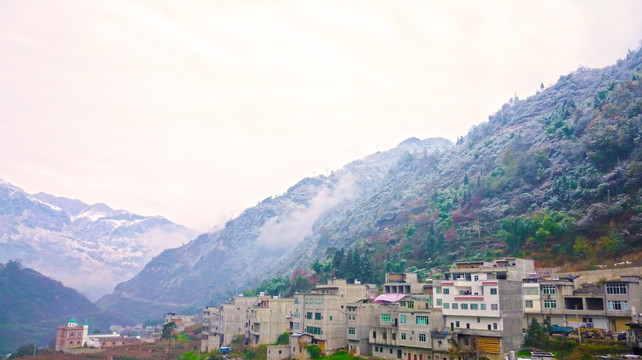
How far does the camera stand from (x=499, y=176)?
114500 mm

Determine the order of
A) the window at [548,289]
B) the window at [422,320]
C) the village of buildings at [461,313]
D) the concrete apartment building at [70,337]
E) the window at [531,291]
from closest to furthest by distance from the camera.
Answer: the village of buildings at [461,313] → the window at [422,320] → the window at [548,289] → the window at [531,291] → the concrete apartment building at [70,337]

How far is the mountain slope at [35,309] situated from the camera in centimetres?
14012

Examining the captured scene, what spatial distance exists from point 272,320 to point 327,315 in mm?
12080

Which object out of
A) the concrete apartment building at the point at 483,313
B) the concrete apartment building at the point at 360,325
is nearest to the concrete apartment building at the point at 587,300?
the concrete apartment building at the point at 483,313

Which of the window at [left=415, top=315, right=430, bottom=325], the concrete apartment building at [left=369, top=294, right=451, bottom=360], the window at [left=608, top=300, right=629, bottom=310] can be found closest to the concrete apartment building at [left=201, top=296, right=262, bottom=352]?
the concrete apartment building at [left=369, top=294, right=451, bottom=360]

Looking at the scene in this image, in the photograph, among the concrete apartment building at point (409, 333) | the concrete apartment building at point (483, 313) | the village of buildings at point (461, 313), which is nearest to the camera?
the concrete apartment building at point (483, 313)

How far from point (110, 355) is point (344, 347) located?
50195 millimetres

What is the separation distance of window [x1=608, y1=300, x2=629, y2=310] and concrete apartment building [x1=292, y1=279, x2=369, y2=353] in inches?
1039

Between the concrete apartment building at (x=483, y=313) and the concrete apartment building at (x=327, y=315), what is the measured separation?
1146 cm

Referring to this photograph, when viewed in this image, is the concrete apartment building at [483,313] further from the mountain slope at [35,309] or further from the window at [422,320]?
the mountain slope at [35,309]

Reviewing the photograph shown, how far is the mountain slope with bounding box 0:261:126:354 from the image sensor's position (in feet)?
460

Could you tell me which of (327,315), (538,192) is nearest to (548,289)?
(327,315)

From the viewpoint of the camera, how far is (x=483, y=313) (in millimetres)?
46562

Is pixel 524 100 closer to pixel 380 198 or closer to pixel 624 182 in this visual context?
pixel 380 198
